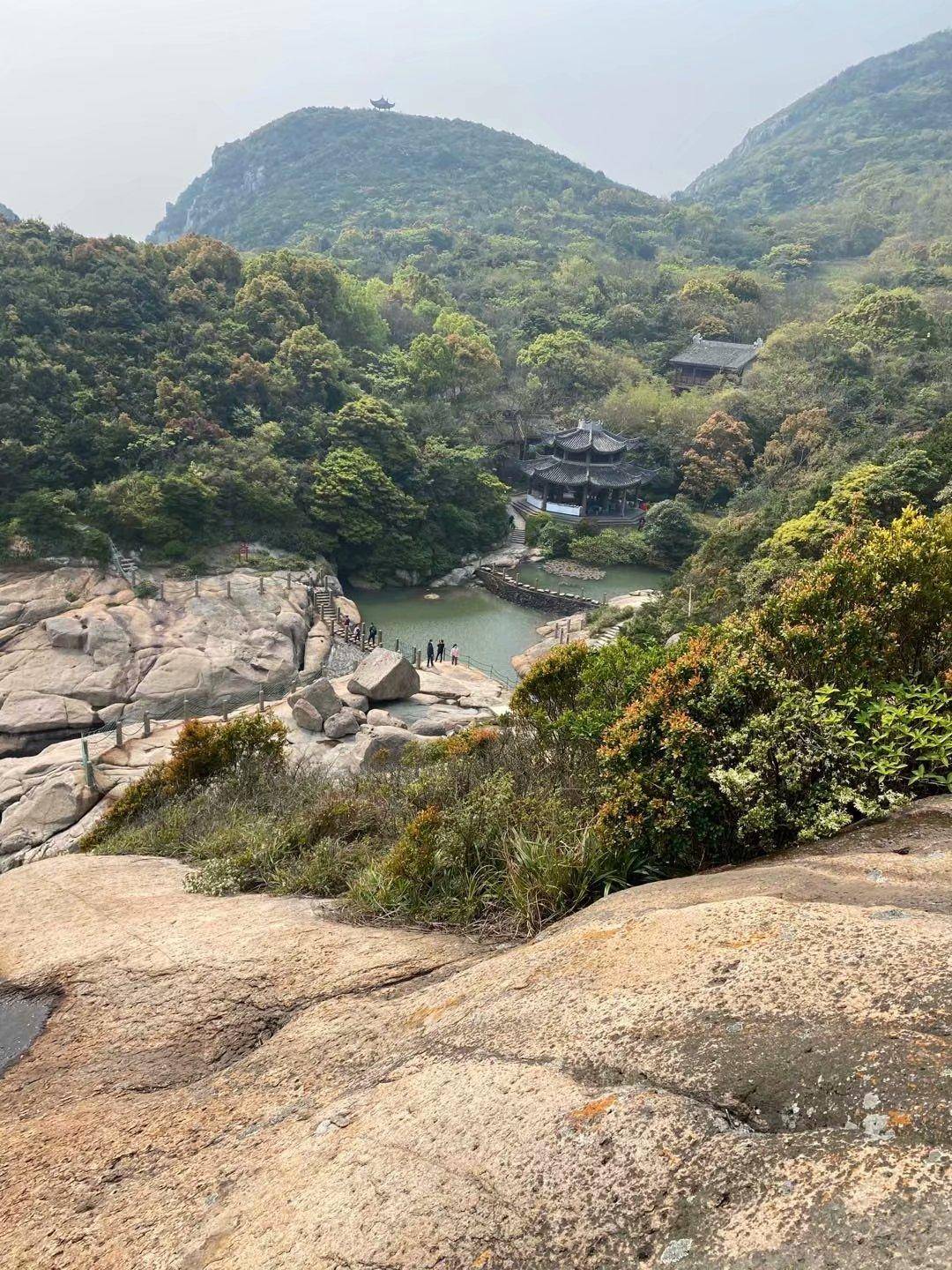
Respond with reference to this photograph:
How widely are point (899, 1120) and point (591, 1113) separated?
68cm

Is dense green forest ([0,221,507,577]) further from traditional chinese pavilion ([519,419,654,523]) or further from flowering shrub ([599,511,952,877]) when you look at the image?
flowering shrub ([599,511,952,877])

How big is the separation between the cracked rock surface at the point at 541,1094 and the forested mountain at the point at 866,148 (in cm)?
7992

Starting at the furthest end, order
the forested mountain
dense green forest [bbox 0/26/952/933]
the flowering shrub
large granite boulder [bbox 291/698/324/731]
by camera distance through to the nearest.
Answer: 1. the forested mountain
2. large granite boulder [bbox 291/698/324/731]
3. dense green forest [bbox 0/26/952/933]
4. the flowering shrub

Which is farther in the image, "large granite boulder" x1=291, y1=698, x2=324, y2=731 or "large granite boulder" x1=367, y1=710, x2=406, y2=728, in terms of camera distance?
"large granite boulder" x1=367, y1=710, x2=406, y2=728

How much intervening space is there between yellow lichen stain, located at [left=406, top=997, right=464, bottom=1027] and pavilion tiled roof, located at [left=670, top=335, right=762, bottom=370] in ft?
135

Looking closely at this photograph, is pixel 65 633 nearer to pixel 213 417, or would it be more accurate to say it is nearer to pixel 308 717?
pixel 308 717

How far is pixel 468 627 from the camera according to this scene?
77.3 feet

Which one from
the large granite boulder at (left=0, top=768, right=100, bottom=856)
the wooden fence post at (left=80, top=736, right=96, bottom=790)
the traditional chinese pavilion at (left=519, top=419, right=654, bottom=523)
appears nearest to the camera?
the large granite boulder at (left=0, top=768, right=100, bottom=856)

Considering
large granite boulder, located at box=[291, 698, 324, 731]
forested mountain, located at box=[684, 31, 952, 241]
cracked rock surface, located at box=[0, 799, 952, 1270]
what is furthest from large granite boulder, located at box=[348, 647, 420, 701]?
forested mountain, located at box=[684, 31, 952, 241]

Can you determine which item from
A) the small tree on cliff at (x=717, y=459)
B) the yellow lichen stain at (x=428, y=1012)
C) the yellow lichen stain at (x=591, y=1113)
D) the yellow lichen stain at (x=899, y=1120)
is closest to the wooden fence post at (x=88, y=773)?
the yellow lichen stain at (x=428, y=1012)

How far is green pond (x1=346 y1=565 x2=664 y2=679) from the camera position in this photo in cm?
2198

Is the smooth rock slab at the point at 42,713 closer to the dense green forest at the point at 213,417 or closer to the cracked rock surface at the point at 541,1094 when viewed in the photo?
the dense green forest at the point at 213,417

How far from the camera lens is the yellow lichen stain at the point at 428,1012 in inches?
101

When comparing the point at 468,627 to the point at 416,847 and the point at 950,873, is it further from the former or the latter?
the point at 950,873
